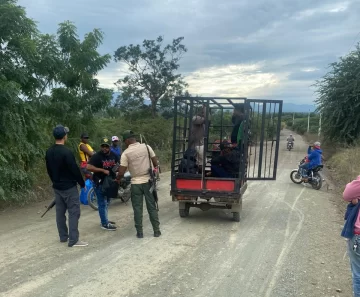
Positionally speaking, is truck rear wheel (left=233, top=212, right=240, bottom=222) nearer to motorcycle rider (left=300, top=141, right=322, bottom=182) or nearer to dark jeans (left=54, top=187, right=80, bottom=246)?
dark jeans (left=54, top=187, right=80, bottom=246)

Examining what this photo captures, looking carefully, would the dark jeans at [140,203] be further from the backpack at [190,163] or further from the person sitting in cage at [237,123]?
the person sitting in cage at [237,123]

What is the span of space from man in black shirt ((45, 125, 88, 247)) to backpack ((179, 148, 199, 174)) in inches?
105

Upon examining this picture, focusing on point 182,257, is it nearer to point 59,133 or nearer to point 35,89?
point 59,133

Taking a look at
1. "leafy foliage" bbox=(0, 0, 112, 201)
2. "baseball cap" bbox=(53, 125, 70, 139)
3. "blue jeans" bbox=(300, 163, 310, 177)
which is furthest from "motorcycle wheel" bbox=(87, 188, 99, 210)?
"blue jeans" bbox=(300, 163, 310, 177)

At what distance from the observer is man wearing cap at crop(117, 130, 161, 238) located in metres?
6.36

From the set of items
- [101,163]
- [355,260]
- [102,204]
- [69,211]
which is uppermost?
[101,163]

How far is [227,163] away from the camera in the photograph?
8000 mm

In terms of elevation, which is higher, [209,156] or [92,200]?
[209,156]

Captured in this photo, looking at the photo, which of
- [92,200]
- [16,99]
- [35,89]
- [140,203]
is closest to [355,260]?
[140,203]

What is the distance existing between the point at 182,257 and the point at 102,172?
7.41 feet

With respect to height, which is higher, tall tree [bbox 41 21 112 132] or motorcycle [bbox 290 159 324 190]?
tall tree [bbox 41 21 112 132]

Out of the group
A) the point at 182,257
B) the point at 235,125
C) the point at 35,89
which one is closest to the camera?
the point at 182,257

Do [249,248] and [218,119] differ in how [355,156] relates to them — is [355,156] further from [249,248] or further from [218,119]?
[249,248]

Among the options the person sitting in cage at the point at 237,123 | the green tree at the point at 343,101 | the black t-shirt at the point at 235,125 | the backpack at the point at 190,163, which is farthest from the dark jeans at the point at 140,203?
the green tree at the point at 343,101
